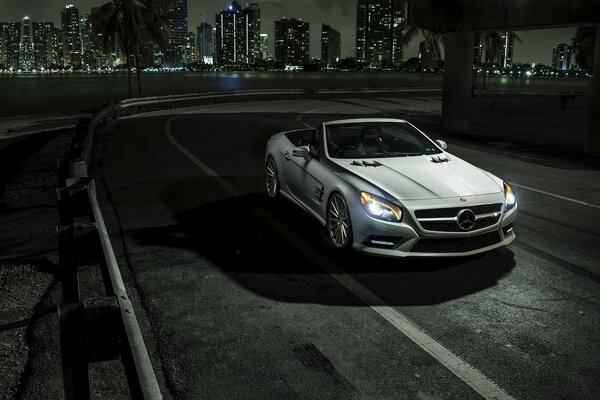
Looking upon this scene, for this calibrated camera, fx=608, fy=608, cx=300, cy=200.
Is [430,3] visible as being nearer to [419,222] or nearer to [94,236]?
[419,222]

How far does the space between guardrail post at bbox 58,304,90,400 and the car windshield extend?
501cm

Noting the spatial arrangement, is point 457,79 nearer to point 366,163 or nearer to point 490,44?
point 366,163

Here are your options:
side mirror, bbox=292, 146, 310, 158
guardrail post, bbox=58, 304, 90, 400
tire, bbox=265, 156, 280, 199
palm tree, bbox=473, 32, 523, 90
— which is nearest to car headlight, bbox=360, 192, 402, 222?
side mirror, bbox=292, 146, 310, 158

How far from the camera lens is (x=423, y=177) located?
6828 millimetres

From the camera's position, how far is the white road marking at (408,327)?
4038 millimetres

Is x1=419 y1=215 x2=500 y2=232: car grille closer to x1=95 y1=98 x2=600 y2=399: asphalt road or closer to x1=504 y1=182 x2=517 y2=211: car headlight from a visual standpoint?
x1=95 y1=98 x2=600 y2=399: asphalt road

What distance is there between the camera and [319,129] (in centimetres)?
811

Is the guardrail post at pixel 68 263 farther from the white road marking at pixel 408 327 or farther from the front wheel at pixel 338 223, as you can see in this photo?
the front wheel at pixel 338 223

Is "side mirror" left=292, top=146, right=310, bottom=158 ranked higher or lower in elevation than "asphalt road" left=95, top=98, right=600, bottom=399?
higher

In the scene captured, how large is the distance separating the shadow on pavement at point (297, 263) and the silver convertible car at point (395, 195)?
263mm

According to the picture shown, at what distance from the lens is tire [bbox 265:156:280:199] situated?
9377 millimetres

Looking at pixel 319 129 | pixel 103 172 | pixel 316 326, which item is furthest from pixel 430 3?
pixel 316 326

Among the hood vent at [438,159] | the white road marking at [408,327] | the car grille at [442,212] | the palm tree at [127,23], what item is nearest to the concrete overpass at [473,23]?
the hood vent at [438,159]

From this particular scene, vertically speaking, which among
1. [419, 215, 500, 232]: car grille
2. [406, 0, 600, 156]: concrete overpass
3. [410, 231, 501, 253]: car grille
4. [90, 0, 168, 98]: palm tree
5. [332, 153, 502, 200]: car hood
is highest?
[90, 0, 168, 98]: palm tree
